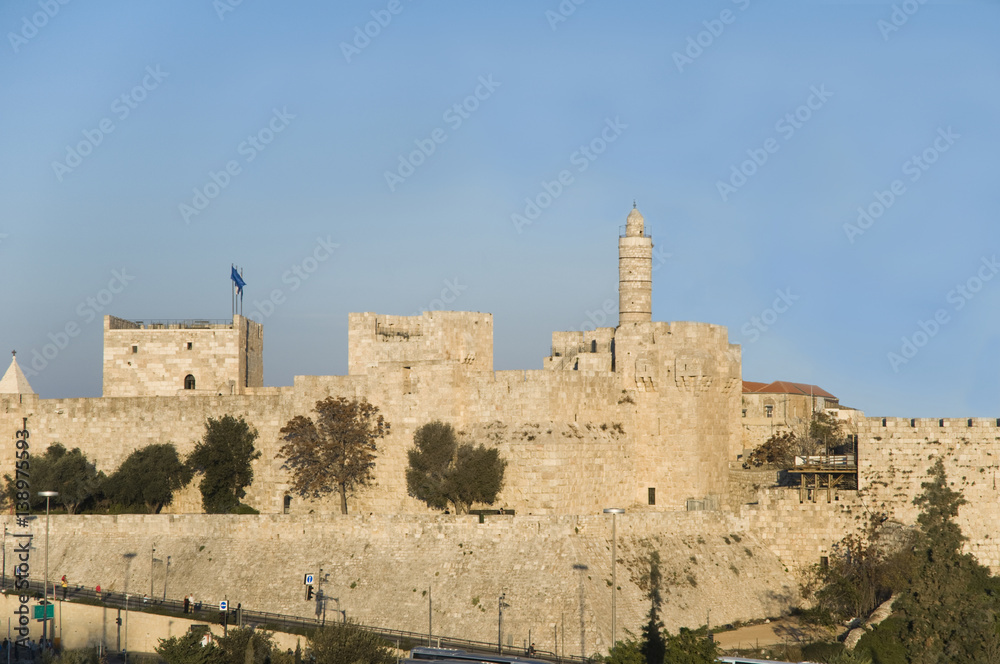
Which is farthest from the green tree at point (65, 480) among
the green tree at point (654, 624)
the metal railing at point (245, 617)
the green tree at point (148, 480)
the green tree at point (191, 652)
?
the green tree at point (654, 624)

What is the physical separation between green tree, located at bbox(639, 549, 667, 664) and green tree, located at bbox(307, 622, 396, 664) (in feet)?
22.5

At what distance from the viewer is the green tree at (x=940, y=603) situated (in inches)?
1534

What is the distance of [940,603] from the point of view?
40.9 meters

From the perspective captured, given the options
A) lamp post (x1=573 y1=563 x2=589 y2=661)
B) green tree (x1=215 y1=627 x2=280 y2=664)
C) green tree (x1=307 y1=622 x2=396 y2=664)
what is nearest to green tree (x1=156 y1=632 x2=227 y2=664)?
green tree (x1=215 y1=627 x2=280 y2=664)

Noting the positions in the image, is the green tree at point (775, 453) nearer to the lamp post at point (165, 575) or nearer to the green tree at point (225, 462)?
the green tree at point (225, 462)

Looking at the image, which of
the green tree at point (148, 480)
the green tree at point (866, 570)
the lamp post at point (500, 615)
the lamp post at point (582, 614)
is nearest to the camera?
the lamp post at point (582, 614)

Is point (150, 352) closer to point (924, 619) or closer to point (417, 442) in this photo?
point (417, 442)

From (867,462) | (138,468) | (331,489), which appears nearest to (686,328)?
(867,462)

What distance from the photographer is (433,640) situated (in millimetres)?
40219

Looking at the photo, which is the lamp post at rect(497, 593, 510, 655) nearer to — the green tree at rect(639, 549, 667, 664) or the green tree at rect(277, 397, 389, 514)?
the green tree at rect(639, 549, 667, 664)

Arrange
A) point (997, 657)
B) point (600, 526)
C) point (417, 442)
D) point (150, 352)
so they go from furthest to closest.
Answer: point (150, 352) < point (417, 442) < point (600, 526) < point (997, 657)

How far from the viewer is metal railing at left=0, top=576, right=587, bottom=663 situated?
1564 inches

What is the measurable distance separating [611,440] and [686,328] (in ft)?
17.1

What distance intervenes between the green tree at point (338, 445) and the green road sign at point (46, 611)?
9984 mm
